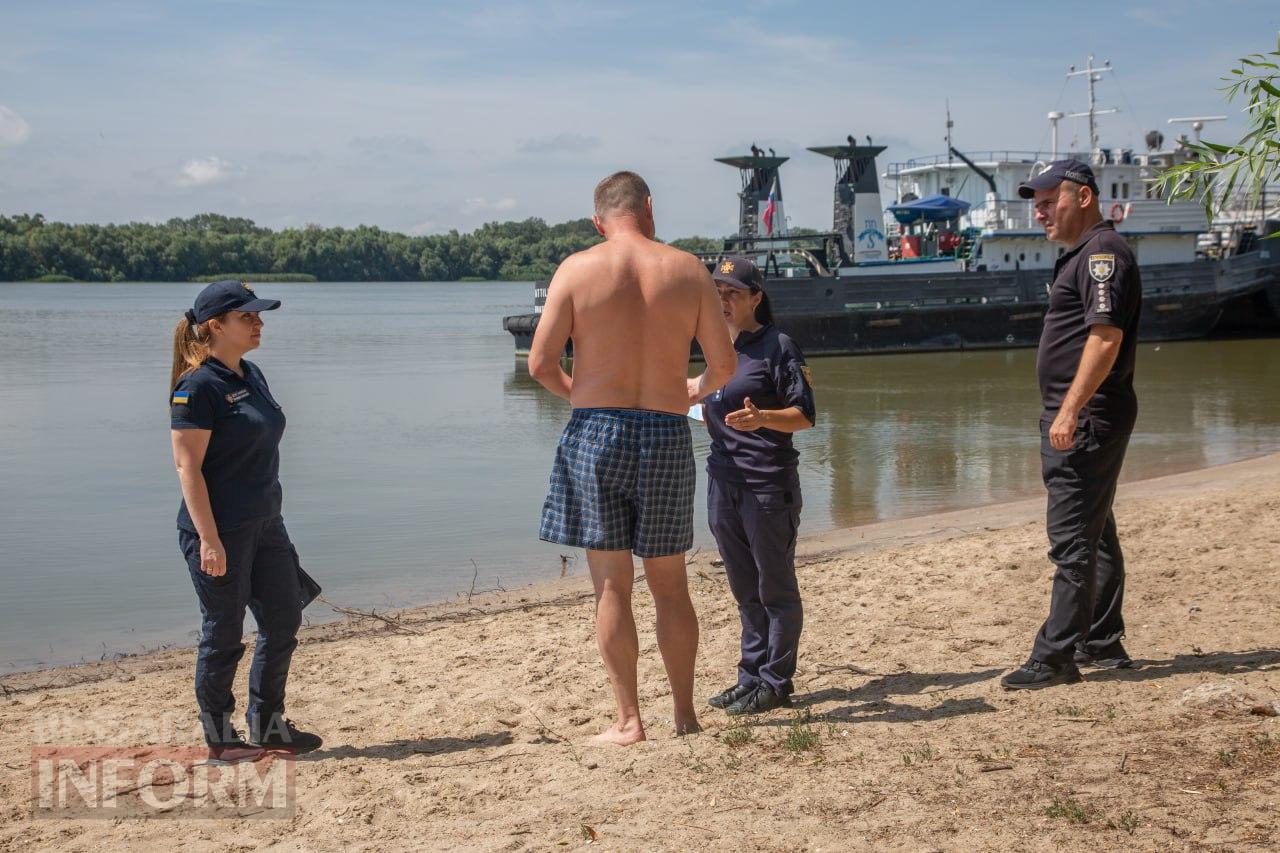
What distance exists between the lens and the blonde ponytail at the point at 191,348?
389 centimetres

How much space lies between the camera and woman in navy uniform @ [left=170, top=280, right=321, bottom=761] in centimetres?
379

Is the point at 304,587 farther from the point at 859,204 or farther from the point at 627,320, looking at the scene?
the point at 859,204

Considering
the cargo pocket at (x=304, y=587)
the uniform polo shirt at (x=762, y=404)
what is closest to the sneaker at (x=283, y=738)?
the cargo pocket at (x=304, y=587)

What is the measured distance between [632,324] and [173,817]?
6.41 ft

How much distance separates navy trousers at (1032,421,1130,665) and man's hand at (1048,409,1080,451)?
9cm

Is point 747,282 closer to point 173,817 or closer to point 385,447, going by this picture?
point 173,817

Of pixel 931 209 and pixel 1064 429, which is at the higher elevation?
pixel 931 209

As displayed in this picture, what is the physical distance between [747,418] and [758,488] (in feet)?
0.92

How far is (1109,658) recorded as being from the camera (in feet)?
14.4

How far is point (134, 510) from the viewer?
11.4 meters

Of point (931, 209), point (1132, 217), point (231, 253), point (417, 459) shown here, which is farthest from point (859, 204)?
point (231, 253)

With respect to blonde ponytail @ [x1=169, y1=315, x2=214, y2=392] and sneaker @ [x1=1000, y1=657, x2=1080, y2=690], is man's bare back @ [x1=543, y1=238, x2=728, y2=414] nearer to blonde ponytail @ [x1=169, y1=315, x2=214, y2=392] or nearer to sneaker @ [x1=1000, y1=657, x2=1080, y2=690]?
blonde ponytail @ [x1=169, y1=315, x2=214, y2=392]

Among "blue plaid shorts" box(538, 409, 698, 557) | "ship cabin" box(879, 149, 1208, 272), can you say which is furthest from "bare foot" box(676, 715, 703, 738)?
"ship cabin" box(879, 149, 1208, 272)

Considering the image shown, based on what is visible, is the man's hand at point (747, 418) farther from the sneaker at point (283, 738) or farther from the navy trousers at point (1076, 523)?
the sneaker at point (283, 738)
